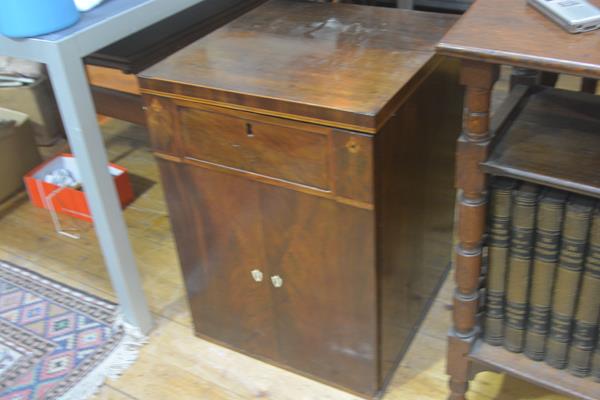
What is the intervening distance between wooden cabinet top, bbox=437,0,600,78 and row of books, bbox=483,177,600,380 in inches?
9.2

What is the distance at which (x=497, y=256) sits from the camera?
108 cm

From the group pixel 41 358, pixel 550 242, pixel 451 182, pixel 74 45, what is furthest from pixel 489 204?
pixel 41 358

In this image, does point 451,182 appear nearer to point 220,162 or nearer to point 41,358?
point 220,162

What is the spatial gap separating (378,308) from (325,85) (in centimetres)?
43

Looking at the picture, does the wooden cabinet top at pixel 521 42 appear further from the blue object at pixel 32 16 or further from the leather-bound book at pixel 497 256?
the blue object at pixel 32 16

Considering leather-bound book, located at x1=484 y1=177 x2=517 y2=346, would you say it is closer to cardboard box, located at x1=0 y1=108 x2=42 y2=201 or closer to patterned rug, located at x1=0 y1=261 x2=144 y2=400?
patterned rug, located at x1=0 y1=261 x2=144 y2=400

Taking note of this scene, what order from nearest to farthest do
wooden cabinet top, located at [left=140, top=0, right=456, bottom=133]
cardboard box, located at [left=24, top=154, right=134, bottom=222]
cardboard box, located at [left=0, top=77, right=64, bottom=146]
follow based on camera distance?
wooden cabinet top, located at [left=140, top=0, right=456, bottom=133] < cardboard box, located at [left=24, top=154, right=134, bottom=222] < cardboard box, located at [left=0, top=77, right=64, bottom=146]

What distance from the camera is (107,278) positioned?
5.78 feet

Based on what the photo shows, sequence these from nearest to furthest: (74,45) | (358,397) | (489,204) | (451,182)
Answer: (489,204)
(74,45)
(358,397)
(451,182)

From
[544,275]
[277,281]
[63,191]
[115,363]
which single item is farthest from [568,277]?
[63,191]

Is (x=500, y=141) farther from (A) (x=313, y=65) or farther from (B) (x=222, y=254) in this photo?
(B) (x=222, y=254)

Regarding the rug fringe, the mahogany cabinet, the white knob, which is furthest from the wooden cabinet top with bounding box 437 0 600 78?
the rug fringe

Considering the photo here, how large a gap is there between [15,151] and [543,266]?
1.70 m

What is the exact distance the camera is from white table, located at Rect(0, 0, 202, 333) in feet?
Result: 3.86
